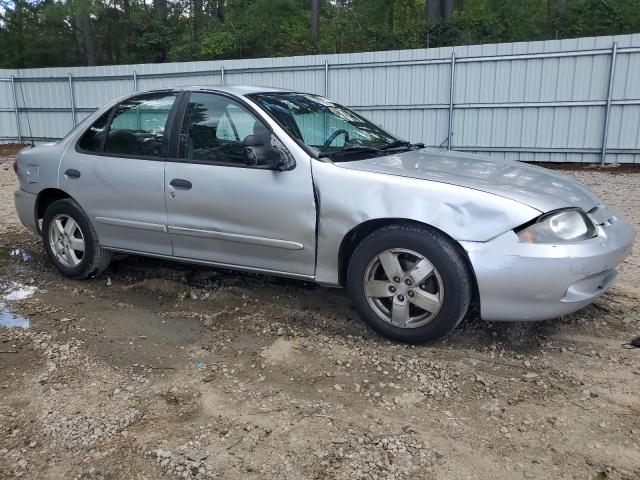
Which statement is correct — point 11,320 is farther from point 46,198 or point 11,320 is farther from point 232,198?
point 232,198

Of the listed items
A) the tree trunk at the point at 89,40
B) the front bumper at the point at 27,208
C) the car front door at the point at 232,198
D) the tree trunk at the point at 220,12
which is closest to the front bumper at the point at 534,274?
the car front door at the point at 232,198

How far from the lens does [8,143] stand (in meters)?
19.0

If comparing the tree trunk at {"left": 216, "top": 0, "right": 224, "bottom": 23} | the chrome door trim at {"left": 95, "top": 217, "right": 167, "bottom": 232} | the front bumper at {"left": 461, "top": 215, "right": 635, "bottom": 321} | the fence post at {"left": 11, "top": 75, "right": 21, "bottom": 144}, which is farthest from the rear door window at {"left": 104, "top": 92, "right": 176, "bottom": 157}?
the tree trunk at {"left": 216, "top": 0, "right": 224, "bottom": 23}

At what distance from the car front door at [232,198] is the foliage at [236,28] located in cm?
2066

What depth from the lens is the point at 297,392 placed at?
2.99m

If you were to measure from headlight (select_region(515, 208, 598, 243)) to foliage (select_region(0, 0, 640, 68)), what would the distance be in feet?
69.9

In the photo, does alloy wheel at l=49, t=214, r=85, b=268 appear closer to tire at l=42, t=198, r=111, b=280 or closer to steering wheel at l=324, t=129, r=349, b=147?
tire at l=42, t=198, r=111, b=280

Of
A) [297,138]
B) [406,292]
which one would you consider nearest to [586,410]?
[406,292]

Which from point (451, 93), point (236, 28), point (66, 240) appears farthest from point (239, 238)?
point (236, 28)

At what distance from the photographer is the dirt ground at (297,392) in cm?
241

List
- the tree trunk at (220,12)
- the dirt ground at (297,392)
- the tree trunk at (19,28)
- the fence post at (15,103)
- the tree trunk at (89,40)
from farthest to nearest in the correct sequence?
the tree trunk at (220,12) < the tree trunk at (19,28) < the tree trunk at (89,40) < the fence post at (15,103) < the dirt ground at (297,392)

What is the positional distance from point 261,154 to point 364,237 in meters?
0.85

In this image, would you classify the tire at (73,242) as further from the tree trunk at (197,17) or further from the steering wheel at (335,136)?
the tree trunk at (197,17)

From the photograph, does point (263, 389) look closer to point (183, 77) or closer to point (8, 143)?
point (183, 77)
